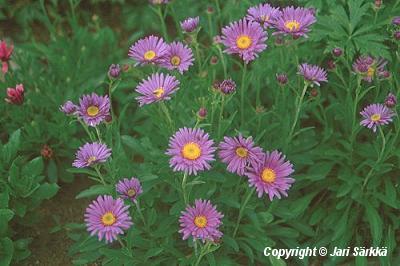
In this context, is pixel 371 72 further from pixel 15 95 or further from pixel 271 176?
pixel 15 95

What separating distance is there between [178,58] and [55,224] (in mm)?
1140

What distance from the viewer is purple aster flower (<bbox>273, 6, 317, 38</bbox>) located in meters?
2.53

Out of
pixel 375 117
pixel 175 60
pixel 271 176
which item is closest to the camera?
pixel 271 176

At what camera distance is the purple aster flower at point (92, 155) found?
2.32m

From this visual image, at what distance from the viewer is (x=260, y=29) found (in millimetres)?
2568

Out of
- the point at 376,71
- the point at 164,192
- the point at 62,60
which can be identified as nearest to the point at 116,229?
the point at 164,192

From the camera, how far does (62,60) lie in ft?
11.8

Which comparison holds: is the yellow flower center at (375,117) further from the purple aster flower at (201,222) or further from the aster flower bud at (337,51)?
the purple aster flower at (201,222)

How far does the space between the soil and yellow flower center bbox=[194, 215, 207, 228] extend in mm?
913

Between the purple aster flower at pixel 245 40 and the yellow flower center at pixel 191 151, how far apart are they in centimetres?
43

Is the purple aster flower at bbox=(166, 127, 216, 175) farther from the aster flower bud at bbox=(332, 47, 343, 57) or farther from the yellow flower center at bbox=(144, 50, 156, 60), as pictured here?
the aster flower bud at bbox=(332, 47, 343, 57)

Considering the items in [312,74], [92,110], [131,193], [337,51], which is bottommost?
[131,193]

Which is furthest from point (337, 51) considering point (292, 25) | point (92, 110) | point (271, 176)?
point (92, 110)

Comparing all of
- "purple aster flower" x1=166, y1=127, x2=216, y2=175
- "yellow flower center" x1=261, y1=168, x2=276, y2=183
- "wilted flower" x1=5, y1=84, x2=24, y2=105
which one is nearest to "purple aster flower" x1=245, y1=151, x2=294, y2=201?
"yellow flower center" x1=261, y1=168, x2=276, y2=183
